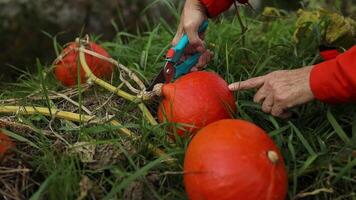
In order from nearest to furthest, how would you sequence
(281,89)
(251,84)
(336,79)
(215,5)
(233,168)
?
(233,168)
(336,79)
(281,89)
(251,84)
(215,5)

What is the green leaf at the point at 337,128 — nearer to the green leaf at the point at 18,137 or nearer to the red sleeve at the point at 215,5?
the red sleeve at the point at 215,5

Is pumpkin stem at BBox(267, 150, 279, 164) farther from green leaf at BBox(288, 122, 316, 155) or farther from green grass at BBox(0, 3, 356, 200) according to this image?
green leaf at BBox(288, 122, 316, 155)

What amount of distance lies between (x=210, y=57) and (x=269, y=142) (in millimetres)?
846

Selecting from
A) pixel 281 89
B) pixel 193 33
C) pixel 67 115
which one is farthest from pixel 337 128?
pixel 67 115

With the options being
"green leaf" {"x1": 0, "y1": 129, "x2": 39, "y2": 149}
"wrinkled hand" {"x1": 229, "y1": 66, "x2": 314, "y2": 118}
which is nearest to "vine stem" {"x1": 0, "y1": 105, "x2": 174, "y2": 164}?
"green leaf" {"x1": 0, "y1": 129, "x2": 39, "y2": 149}

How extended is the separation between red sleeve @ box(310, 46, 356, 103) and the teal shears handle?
0.62 metres

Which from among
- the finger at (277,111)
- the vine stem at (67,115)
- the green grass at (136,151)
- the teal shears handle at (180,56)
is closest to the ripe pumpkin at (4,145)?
the green grass at (136,151)

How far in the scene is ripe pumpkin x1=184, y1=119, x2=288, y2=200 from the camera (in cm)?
189

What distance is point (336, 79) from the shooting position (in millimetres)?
2086

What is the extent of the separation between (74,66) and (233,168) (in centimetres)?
125

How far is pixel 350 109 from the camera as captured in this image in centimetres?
239

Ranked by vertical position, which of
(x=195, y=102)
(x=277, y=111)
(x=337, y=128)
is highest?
(x=195, y=102)

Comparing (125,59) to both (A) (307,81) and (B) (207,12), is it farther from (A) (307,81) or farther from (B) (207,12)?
(A) (307,81)

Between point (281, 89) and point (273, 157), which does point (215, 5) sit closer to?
point (281, 89)
